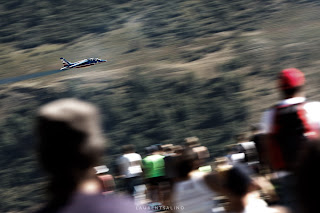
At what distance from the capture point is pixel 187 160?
3.70 m

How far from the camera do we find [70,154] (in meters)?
1.86

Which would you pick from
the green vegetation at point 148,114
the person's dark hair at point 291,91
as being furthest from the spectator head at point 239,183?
the green vegetation at point 148,114

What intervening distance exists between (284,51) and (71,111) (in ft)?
138

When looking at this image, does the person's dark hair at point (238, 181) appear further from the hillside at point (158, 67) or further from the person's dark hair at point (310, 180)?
the hillside at point (158, 67)

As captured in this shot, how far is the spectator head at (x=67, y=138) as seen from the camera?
1852 millimetres

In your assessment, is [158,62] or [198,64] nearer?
[198,64]

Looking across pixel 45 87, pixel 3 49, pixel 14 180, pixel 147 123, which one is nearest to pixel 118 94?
pixel 147 123

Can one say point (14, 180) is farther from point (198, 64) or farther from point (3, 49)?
point (3, 49)

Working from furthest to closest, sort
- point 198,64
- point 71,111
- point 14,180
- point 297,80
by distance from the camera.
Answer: point 198,64 < point 14,180 < point 297,80 < point 71,111

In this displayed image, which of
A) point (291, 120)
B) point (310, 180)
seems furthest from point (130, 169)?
point (310, 180)

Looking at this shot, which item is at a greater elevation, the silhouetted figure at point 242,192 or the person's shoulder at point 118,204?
the person's shoulder at point 118,204

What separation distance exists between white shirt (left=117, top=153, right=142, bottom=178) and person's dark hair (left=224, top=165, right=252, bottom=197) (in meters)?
2.78

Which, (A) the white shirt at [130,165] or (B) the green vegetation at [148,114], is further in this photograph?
(B) the green vegetation at [148,114]

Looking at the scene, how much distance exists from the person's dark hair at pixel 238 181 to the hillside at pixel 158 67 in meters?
26.9
